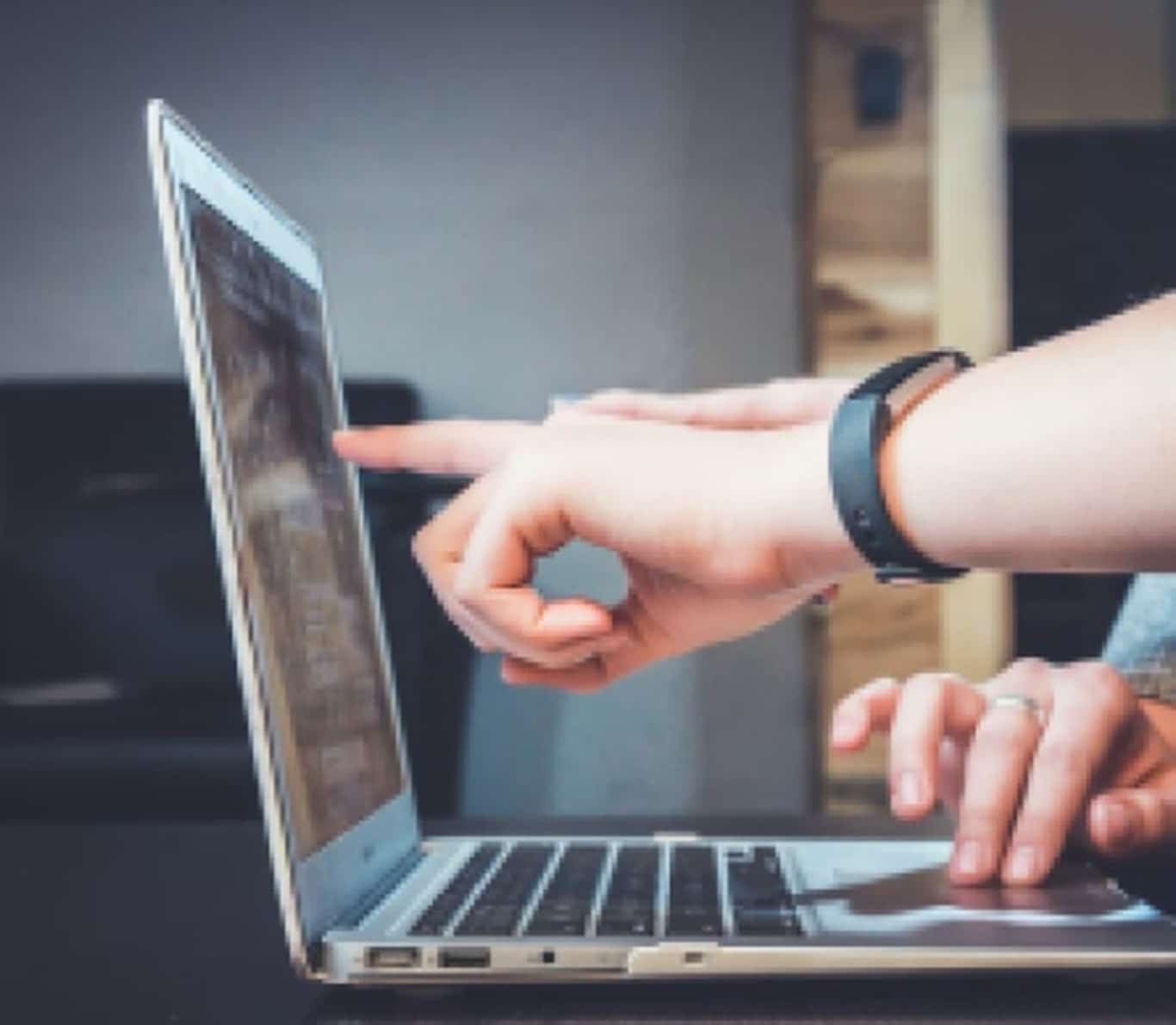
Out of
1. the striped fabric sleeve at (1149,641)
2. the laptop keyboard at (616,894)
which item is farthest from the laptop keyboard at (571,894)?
the striped fabric sleeve at (1149,641)

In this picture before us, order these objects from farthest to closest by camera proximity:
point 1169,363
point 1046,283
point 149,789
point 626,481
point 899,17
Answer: point 1046,283
point 899,17
point 149,789
point 626,481
point 1169,363

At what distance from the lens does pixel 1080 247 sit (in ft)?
6.85

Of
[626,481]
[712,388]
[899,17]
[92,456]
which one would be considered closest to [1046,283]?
[899,17]

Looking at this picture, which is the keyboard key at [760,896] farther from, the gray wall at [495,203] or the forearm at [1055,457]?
the gray wall at [495,203]

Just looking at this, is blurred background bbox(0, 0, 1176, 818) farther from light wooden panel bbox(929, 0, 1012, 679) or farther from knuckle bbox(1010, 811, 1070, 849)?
knuckle bbox(1010, 811, 1070, 849)

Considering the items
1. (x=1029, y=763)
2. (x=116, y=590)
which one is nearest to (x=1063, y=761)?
(x=1029, y=763)

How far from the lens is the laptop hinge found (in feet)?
2.03

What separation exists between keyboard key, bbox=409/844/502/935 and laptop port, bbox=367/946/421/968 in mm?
25

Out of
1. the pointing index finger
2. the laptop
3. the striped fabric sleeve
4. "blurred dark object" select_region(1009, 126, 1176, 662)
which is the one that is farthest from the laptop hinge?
"blurred dark object" select_region(1009, 126, 1176, 662)

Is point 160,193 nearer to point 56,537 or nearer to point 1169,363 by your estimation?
point 1169,363

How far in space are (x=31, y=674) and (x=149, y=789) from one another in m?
0.25

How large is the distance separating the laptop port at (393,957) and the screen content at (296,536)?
0.21 feet

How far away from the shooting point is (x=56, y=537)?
185 cm

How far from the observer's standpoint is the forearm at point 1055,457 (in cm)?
53
